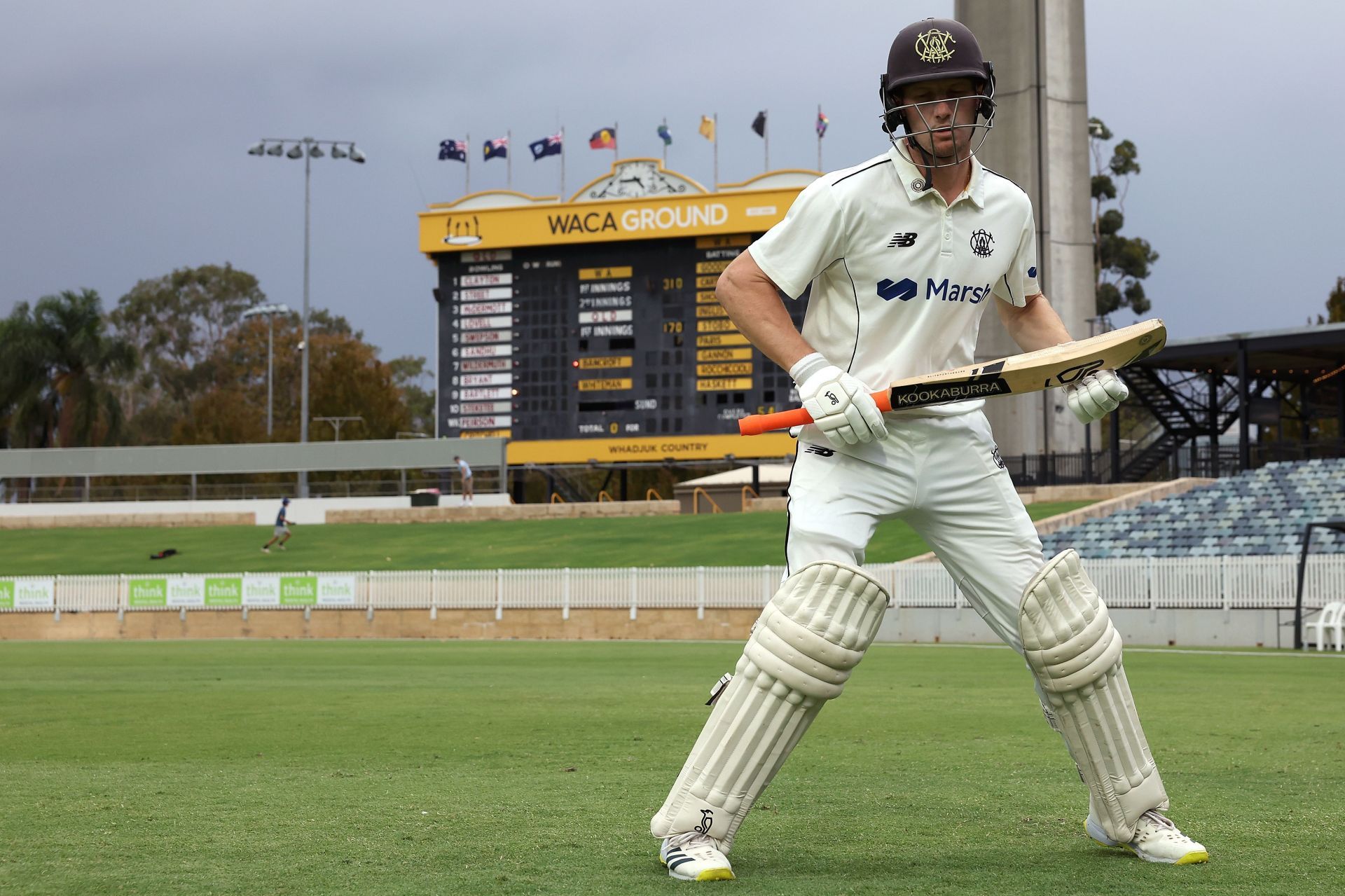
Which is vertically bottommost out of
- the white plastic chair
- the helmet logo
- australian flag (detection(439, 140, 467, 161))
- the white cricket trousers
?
the white plastic chair

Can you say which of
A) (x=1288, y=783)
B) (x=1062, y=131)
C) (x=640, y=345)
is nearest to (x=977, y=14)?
(x=1062, y=131)

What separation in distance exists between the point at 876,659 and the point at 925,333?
13.9 metres

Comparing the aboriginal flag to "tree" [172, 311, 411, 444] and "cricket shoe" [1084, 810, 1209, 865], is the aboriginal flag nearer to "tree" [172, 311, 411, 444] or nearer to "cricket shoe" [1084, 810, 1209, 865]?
"tree" [172, 311, 411, 444]

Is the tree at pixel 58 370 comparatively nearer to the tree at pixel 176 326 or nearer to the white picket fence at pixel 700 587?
the tree at pixel 176 326

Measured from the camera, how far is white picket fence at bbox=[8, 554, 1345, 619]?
2161 centimetres

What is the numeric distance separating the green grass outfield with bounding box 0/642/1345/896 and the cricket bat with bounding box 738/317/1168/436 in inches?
52.8

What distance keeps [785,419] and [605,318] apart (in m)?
40.0

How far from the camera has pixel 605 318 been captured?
43.9 metres

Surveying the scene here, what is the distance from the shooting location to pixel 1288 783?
5.47 metres

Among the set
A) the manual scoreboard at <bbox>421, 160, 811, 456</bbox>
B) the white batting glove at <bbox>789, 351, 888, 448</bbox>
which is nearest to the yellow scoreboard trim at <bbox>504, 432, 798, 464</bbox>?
the manual scoreboard at <bbox>421, 160, 811, 456</bbox>

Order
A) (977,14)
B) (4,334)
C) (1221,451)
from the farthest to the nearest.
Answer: (4,334) < (977,14) < (1221,451)

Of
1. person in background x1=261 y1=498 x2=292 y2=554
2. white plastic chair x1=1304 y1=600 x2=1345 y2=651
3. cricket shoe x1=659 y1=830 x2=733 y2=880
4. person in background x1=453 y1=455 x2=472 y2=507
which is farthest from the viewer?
person in background x1=453 y1=455 x2=472 y2=507

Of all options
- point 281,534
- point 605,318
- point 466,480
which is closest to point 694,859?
point 281,534

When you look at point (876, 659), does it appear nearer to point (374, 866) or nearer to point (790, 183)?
point (374, 866)
